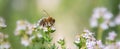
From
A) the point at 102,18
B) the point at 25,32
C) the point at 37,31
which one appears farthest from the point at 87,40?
the point at 102,18

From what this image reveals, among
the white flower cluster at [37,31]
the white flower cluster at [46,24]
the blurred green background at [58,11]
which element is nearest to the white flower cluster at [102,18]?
the white flower cluster at [37,31]

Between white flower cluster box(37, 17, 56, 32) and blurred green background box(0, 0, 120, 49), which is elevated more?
blurred green background box(0, 0, 120, 49)

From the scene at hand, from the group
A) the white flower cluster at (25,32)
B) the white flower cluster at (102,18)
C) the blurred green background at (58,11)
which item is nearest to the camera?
the white flower cluster at (25,32)

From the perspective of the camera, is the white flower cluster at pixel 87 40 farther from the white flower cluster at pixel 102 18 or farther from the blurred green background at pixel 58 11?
the blurred green background at pixel 58 11

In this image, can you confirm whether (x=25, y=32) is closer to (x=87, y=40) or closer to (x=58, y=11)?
(x=87, y=40)

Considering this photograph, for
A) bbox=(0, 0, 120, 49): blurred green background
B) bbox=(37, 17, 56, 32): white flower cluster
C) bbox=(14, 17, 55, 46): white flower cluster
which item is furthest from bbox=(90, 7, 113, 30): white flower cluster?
bbox=(0, 0, 120, 49): blurred green background

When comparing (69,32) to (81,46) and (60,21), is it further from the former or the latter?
(81,46)

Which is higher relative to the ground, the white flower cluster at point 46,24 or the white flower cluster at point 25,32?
the white flower cluster at point 25,32

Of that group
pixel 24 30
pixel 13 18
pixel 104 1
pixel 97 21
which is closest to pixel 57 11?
pixel 13 18

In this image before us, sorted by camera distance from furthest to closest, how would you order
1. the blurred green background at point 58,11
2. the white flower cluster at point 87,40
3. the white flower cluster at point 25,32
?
the blurred green background at point 58,11
the white flower cluster at point 25,32
the white flower cluster at point 87,40

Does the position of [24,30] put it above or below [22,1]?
below

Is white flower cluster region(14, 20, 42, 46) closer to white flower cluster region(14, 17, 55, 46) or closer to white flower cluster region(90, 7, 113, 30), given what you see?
white flower cluster region(14, 17, 55, 46)
